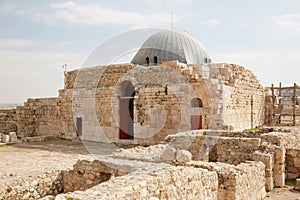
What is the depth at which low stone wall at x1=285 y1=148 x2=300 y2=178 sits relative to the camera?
8.03 m

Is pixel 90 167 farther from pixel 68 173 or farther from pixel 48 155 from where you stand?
pixel 48 155

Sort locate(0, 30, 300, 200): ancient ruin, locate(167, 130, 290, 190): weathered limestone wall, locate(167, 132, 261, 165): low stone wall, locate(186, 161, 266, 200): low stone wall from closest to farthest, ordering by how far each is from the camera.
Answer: locate(0, 30, 300, 200): ancient ruin → locate(186, 161, 266, 200): low stone wall → locate(167, 130, 290, 190): weathered limestone wall → locate(167, 132, 261, 165): low stone wall

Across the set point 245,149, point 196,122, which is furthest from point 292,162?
point 196,122

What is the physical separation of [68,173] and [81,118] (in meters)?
10.9

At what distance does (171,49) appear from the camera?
20719mm

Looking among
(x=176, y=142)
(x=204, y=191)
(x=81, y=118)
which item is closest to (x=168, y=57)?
(x=81, y=118)

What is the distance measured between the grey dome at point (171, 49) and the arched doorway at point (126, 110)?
4.34m

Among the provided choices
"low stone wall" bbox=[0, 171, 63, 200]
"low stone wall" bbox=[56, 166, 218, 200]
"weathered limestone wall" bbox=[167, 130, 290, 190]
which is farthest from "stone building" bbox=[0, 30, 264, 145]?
"low stone wall" bbox=[56, 166, 218, 200]

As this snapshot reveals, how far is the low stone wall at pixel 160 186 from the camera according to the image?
3633 millimetres

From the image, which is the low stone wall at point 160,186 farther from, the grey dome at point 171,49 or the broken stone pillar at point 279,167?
the grey dome at point 171,49

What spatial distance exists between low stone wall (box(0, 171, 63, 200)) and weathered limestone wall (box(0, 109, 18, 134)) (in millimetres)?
16366

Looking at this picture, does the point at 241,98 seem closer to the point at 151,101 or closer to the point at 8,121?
the point at 151,101

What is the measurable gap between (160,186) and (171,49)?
56.6 ft

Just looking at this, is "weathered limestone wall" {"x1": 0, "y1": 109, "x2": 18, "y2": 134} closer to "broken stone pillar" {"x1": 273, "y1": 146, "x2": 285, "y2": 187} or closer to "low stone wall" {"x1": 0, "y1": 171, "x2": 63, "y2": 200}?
"low stone wall" {"x1": 0, "y1": 171, "x2": 63, "y2": 200}
